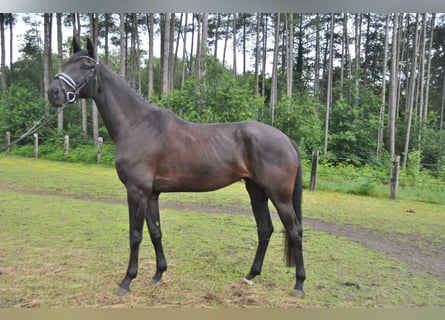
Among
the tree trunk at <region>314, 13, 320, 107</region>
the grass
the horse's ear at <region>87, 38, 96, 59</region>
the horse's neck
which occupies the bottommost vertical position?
the grass

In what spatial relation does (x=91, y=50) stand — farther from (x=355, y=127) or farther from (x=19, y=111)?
(x=19, y=111)

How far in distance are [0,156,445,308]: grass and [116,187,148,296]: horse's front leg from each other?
11 centimetres

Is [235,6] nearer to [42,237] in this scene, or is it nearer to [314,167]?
[42,237]

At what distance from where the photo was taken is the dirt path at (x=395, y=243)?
364 cm

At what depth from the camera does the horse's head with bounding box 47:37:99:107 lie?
2.63 m

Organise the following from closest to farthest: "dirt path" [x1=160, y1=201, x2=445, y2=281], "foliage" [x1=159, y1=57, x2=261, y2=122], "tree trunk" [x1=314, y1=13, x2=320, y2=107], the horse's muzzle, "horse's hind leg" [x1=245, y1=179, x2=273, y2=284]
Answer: the horse's muzzle, "horse's hind leg" [x1=245, y1=179, x2=273, y2=284], "dirt path" [x1=160, y1=201, x2=445, y2=281], "foliage" [x1=159, y1=57, x2=261, y2=122], "tree trunk" [x1=314, y1=13, x2=320, y2=107]

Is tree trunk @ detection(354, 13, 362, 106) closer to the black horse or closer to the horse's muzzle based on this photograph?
the black horse

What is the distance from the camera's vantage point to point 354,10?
2.90 m

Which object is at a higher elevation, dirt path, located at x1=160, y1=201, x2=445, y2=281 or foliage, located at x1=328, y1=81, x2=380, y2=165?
foliage, located at x1=328, y1=81, x2=380, y2=165

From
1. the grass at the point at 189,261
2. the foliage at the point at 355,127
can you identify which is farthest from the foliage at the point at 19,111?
the foliage at the point at 355,127

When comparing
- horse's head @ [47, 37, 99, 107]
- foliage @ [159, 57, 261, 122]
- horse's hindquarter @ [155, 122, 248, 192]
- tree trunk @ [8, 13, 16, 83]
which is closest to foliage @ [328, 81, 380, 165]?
foliage @ [159, 57, 261, 122]

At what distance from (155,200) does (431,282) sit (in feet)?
9.16

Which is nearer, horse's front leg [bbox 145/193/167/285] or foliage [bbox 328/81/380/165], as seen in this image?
horse's front leg [bbox 145/193/167/285]

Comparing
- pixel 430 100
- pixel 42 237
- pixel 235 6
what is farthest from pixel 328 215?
pixel 430 100
